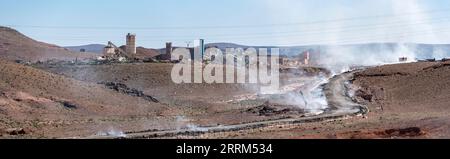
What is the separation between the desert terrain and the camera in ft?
102

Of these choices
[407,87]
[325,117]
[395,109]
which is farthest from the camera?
[407,87]

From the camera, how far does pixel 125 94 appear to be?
6091 centimetres

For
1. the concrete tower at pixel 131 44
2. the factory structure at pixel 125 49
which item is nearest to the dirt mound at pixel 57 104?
the factory structure at pixel 125 49

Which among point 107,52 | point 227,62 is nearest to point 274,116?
point 227,62

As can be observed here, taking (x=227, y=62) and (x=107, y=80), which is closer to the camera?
(x=107, y=80)

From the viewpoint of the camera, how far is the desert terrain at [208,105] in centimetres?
3105

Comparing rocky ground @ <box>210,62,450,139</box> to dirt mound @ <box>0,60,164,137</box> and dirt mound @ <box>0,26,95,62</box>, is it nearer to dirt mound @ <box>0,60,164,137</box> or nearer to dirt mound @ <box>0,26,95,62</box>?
dirt mound @ <box>0,60,164,137</box>

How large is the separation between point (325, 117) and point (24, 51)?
269 feet

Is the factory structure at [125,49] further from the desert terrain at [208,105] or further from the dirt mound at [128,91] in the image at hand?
the dirt mound at [128,91]

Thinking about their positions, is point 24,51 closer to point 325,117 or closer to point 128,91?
point 128,91

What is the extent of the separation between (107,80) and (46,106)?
24.0m

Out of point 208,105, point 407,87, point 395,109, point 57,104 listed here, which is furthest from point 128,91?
point 395,109

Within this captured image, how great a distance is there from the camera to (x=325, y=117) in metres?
38.7
